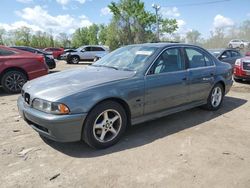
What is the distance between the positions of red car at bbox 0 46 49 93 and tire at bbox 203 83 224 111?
208 inches

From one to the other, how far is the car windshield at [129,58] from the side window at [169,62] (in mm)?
195

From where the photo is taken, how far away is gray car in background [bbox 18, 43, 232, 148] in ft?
11.9

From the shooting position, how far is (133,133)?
4645 mm

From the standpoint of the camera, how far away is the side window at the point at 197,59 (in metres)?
5.33

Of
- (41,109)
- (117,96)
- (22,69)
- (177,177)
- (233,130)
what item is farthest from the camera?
(22,69)

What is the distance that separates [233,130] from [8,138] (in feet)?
12.7

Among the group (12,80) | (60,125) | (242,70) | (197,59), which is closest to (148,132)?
(60,125)

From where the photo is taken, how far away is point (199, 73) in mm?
5402

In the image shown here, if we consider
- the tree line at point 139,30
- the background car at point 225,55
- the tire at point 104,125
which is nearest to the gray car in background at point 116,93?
the tire at point 104,125

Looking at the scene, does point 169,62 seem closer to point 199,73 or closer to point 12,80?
point 199,73

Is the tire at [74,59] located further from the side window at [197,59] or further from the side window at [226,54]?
the side window at [197,59]

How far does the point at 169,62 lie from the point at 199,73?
0.89m

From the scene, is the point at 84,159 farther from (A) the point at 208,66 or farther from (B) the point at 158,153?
(A) the point at 208,66

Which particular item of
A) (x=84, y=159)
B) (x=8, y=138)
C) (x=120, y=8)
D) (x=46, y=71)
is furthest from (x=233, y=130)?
(x=120, y=8)
